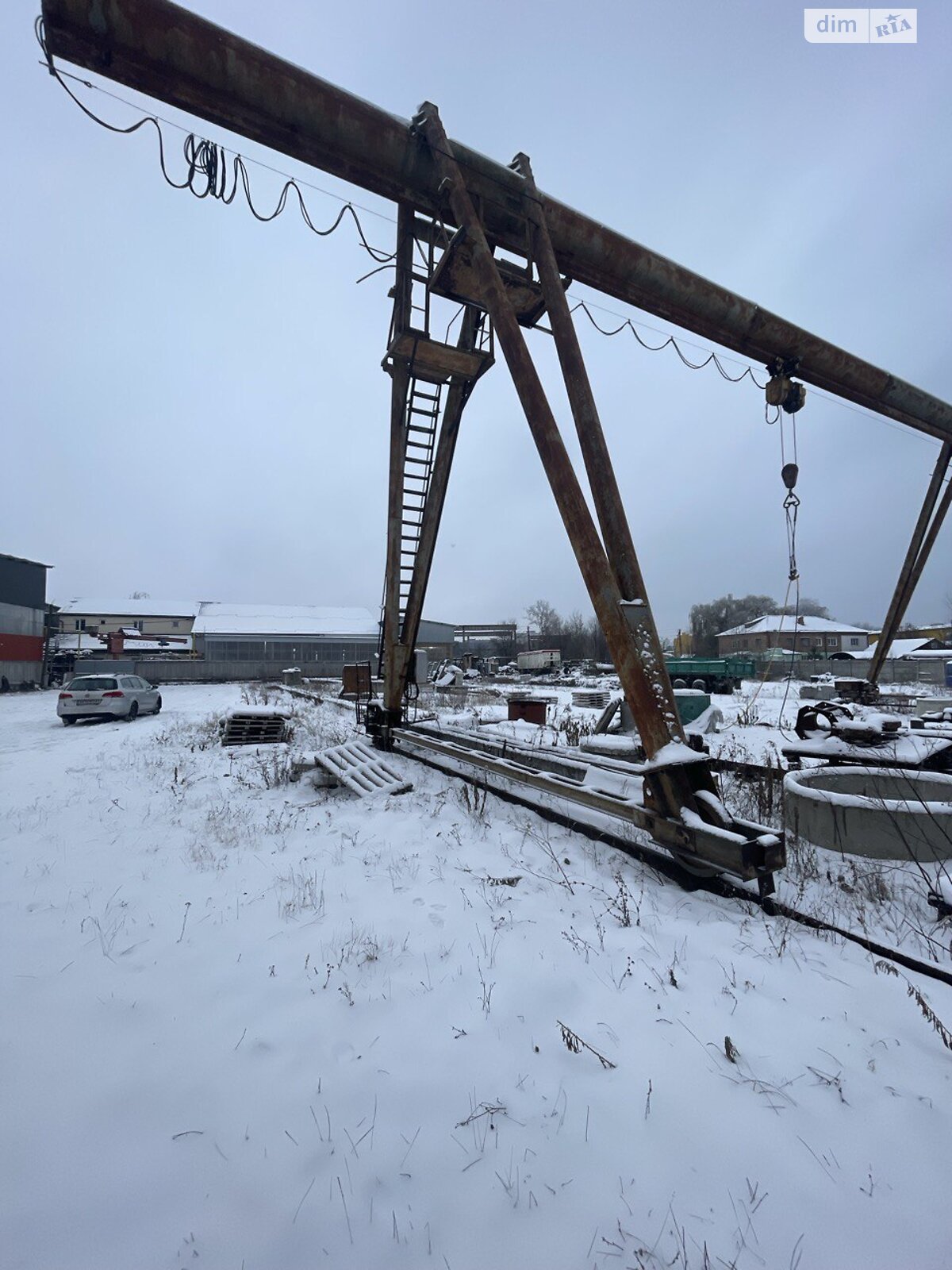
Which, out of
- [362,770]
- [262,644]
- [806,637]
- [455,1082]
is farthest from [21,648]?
[806,637]

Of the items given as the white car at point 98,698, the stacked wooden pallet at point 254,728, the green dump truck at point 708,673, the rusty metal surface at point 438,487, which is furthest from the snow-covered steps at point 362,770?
the green dump truck at point 708,673

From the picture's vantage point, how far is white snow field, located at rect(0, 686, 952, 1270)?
1408 millimetres

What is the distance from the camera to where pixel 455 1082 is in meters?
1.87

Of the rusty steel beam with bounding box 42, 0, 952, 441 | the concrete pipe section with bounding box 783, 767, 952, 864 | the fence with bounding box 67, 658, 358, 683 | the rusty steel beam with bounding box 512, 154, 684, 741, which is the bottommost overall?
the fence with bounding box 67, 658, 358, 683

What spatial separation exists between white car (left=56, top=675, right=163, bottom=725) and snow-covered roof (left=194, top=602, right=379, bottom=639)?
104 ft

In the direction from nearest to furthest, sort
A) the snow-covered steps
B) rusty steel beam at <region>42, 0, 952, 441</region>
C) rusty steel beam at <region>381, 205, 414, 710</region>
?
rusty steel beam at <region>42, 0, 952, 441</region> → the snow-covered steps → rusty steel beam at <region>381, 205, 414, 710</region>

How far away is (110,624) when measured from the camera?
62.8 m

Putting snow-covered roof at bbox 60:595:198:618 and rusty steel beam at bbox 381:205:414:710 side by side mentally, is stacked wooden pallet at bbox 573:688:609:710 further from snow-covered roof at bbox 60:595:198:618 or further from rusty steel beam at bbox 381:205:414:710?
snow-covered roof at bbox 60:595:198:618

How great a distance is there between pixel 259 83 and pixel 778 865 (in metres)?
6.55

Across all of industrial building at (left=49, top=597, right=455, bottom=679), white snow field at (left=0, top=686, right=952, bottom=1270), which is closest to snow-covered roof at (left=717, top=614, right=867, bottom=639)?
industrial building at (left=49, top=597, right=455, bottom=679)

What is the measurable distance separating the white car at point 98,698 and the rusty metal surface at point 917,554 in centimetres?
1699

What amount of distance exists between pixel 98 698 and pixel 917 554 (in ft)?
Answer: 59.7

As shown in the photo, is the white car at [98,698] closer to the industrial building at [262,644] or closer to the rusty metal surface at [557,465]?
the rusty metal surface at [557,465]

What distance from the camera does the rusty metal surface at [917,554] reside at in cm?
945
